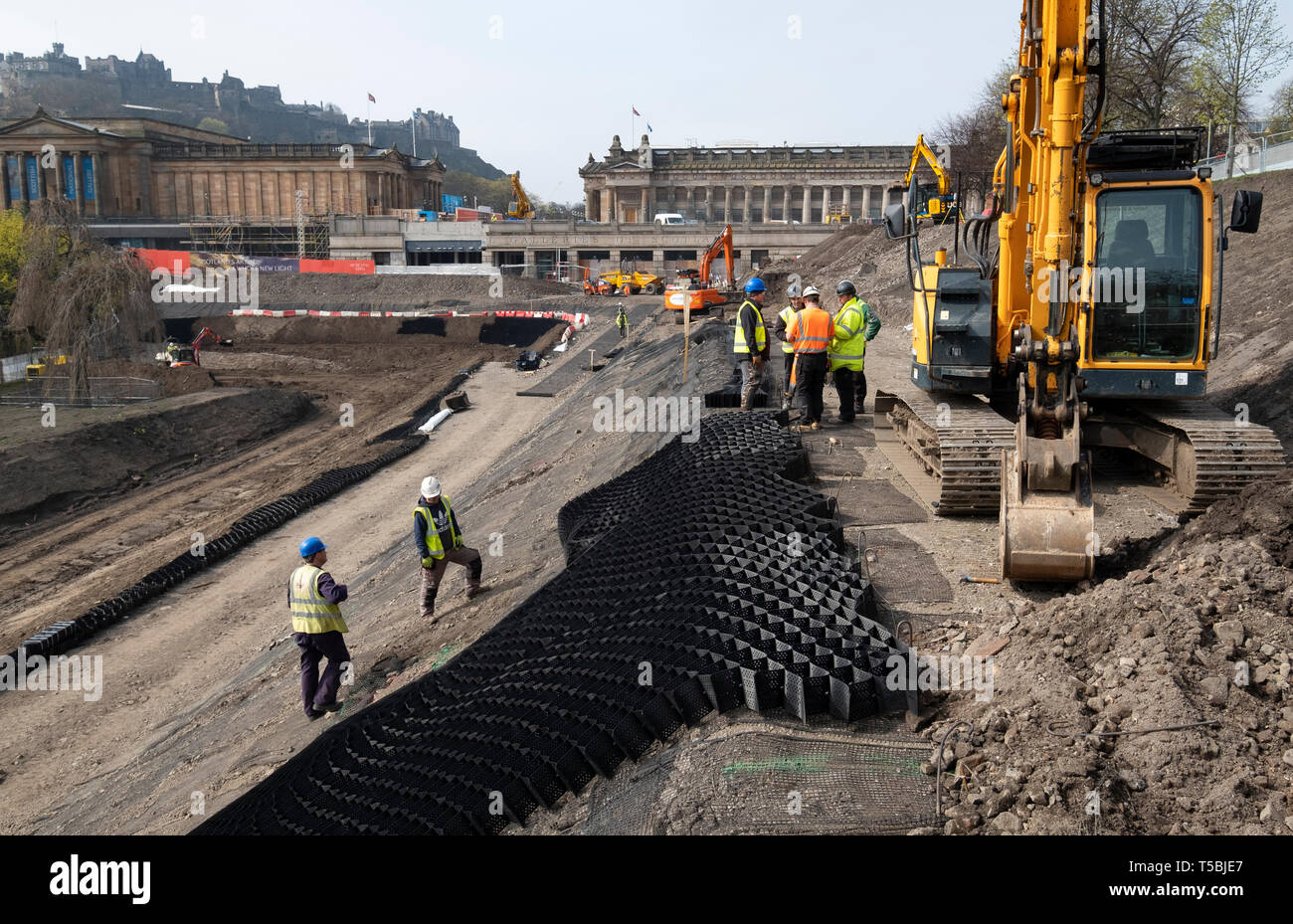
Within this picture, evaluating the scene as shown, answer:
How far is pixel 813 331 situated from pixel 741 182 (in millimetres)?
79416

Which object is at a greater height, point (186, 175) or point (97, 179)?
point (186, 175)

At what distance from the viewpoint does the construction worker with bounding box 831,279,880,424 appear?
1291 cm

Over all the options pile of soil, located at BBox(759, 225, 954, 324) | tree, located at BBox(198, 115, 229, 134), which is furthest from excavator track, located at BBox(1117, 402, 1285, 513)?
tree, located at BBox(198, 115, 229, 134)

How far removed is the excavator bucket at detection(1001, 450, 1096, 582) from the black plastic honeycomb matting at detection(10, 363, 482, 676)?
12747 mm

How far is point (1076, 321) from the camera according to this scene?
9.26 m

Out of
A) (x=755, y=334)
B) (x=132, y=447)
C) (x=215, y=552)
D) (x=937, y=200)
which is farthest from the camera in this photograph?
(x=132, y=447)

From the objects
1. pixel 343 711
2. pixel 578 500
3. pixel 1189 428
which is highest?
pixel 1189 428

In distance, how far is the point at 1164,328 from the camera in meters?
9.31

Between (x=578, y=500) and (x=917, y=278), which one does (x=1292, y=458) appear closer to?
(x=917, y=278)

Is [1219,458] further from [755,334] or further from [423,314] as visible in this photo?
[423,314]

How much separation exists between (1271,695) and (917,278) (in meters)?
7.48

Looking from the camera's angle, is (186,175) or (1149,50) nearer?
(1149,50)

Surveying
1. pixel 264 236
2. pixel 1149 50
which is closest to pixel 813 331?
pixel 1149 50
